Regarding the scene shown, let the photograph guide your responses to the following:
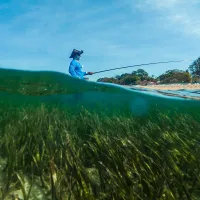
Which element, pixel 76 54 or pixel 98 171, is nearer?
pixel 98 171

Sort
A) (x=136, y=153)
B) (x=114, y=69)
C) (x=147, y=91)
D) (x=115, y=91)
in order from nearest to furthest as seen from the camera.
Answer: (x=136, y=153) → (x=114, y=69) → (x=147, y=91) → (x=115, y=91)

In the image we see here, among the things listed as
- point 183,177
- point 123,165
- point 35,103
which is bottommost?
point 35,103

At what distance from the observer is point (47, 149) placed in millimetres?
4117

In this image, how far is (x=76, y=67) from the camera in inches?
606

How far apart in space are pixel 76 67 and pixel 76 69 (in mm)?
159

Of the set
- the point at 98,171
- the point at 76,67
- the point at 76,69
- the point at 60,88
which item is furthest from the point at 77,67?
the point at 98,171

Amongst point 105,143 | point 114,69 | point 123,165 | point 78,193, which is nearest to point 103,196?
point 78,193

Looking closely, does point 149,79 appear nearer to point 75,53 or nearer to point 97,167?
point 75,53

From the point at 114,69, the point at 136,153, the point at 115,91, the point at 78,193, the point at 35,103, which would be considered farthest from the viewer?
the point at 35,103

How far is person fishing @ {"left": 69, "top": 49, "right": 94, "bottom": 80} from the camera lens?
1523 centimetres

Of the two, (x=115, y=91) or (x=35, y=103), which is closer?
(x=115, y=91)

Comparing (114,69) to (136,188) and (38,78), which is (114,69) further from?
(136,188)

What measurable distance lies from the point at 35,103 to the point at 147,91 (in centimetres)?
1493

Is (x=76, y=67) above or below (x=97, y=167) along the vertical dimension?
above
